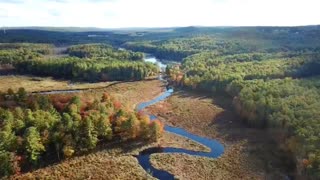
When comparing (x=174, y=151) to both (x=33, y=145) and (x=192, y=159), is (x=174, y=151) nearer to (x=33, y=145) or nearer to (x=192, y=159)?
(x=192, y=159)

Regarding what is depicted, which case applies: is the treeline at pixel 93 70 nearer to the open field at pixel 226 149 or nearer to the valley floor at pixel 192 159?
the open field at pixel 226 149

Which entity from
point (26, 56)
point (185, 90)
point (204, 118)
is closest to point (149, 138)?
point (204, 118)

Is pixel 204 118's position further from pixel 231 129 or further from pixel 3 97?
pixel 3 97

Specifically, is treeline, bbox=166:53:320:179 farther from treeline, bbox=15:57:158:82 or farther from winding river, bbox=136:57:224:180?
winding river, bbox=136:57:224:180

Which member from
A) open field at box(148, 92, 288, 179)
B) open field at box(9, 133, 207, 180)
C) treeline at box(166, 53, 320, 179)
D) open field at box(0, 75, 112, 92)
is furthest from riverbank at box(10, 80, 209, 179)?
open field at box(0, 75, 112, 92)

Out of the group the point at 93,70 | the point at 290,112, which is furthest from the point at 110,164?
the point at 93,70
